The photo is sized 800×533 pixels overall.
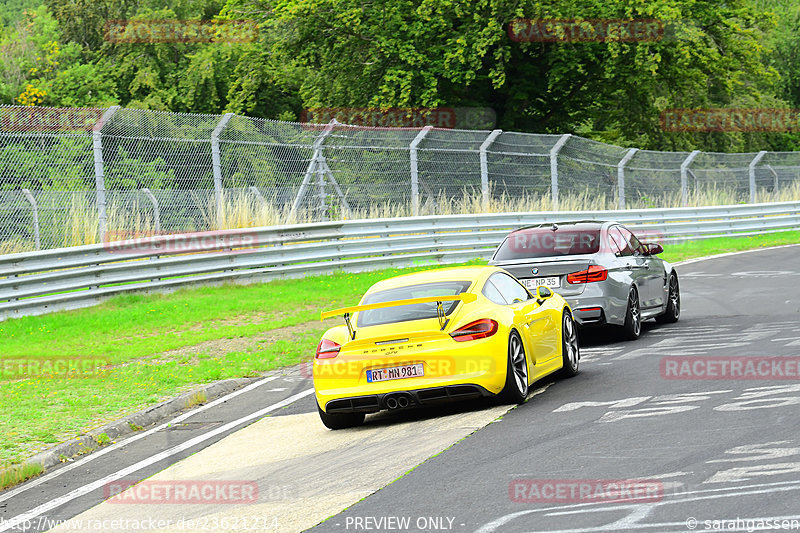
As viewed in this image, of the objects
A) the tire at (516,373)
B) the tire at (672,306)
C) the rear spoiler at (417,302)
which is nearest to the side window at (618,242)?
the tire at (672,306)

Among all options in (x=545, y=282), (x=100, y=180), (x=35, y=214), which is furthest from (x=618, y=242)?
(x=35, y=214)

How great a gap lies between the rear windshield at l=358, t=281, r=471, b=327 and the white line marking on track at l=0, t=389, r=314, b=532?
4.65 feet

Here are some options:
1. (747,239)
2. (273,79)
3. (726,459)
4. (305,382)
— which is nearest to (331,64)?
(273,79)

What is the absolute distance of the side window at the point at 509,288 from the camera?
1042cm

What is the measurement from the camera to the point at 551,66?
1543 inches

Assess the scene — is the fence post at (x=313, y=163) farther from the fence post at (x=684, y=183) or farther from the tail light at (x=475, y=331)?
the fence post at (x=684, y=183)

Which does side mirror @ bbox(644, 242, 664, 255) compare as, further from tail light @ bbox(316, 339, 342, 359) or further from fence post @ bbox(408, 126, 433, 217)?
fence post @ bbox(408, 126, 433, 217)

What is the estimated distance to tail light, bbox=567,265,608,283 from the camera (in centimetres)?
1297

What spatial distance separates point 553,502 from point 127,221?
14.3m

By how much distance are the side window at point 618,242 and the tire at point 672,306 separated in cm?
116

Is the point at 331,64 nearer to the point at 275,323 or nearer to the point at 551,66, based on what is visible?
the point at 551,66

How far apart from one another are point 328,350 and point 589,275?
453 cm

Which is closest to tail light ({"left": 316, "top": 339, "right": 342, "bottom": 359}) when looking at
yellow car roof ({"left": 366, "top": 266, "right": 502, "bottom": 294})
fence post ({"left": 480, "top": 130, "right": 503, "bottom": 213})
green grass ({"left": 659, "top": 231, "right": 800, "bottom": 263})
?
yellow car roof ({"left": 366, "top": 266, "right": 502, "bottom": 294})

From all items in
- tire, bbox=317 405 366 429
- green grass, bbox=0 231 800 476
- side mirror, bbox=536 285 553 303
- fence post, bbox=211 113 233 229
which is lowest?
green grass, bbox=0 231 800 476
